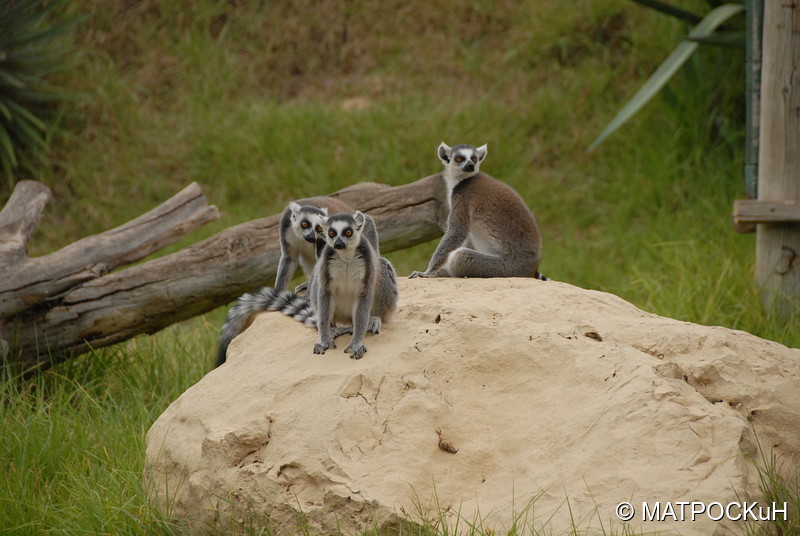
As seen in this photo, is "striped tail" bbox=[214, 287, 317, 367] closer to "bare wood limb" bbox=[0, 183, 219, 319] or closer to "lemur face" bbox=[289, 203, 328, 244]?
"lemur face" bbox=[289, 203, 328, 244]

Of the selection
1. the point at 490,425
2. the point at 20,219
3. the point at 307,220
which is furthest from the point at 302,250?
the point at 490,425

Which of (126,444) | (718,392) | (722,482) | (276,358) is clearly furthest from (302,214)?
(722,482)

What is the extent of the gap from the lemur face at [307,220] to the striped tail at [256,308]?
1.33ft

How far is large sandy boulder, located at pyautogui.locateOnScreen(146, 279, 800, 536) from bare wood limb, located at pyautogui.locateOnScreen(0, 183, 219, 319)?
5.67 ft

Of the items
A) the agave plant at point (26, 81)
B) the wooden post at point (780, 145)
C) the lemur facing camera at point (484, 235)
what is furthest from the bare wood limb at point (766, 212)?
the agave plant at point (26, 81)

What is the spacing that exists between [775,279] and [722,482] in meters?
3.69

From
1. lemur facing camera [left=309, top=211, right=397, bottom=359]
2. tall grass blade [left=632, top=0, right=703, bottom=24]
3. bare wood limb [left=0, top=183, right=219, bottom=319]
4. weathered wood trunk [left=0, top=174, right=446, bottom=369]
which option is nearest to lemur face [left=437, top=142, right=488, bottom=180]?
weathered wood trunk [left=0, top=174, right=446, bottom=369]

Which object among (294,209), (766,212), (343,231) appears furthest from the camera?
(766,212)

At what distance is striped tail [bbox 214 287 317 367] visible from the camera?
4441mm

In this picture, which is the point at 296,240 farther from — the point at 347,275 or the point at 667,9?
the point at 667,9

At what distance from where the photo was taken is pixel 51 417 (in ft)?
15.6

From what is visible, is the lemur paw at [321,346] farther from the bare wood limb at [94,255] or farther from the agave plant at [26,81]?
the agave plant at [26,81]

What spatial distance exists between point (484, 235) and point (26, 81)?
6.08 meters

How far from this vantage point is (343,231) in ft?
12.7
